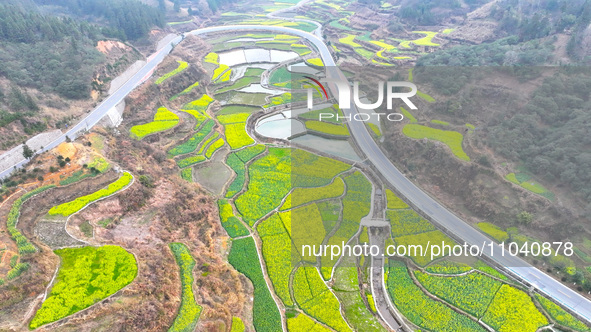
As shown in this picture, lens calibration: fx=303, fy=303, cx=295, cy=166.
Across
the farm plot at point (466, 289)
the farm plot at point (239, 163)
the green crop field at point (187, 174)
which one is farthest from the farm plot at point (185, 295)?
the farm plot at point (466, 289)

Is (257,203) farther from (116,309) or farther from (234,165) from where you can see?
(116,309)

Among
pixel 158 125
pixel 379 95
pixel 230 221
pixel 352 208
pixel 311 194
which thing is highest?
pixel 158 125

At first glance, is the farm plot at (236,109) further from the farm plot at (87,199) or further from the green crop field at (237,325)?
the green crop field at (237,325)

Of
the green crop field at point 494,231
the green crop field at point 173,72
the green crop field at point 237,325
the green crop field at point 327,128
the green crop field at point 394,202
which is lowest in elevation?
the green crop field at point 494,231

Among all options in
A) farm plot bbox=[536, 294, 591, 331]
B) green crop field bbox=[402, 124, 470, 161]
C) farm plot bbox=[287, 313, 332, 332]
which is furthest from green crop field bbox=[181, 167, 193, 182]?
farm plot bbox=[536, 294, 591, 331]

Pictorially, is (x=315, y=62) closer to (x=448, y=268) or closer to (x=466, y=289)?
(x=448, y=268)

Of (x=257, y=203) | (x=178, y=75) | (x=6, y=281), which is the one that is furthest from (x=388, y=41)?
(x=6, y=281)

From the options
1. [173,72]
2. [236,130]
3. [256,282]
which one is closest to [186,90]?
[173,72]

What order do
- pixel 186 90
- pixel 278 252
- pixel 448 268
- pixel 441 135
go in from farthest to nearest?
pixel 186 90 < pixel 441 135 < pixel 278 252 < pixel 448 268
